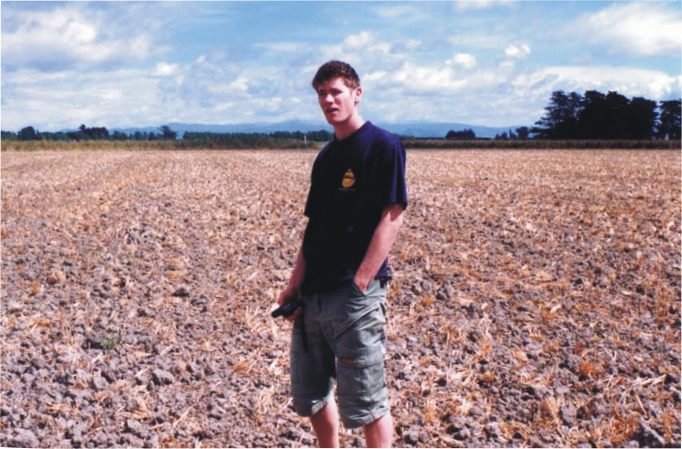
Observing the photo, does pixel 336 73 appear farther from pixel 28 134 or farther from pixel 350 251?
pixel 28 134

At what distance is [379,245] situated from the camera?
3352 mm

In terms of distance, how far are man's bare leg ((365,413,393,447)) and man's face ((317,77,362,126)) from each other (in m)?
1.50

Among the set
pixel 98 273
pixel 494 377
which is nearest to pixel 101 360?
pixel 98 273

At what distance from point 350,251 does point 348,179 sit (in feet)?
1.14

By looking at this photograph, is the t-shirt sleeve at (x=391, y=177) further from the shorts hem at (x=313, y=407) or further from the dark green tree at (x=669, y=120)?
the dark green tree at (x=669, y=120)

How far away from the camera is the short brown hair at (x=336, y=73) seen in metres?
3.39

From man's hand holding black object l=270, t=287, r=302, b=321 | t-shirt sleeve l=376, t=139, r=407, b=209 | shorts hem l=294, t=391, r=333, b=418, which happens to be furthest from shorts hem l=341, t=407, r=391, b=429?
t-shirt sleeve l=376, t=139, r=407, b=209

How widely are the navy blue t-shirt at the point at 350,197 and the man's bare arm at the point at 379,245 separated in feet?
0.14

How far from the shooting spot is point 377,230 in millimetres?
3352

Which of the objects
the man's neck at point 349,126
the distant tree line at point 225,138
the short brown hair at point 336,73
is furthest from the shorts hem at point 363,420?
the distant tree line at point 225,138

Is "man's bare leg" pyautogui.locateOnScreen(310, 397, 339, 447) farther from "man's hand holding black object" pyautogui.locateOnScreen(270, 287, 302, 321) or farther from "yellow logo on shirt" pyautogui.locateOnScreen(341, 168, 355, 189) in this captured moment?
"yellow logo on shirt" pyautogui.locateOnScreen(341, 168, 355, 189)

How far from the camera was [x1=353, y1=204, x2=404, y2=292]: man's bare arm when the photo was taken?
11.0ft

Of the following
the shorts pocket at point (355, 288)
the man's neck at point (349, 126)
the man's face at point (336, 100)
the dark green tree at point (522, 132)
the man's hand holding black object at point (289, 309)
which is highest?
the dark green tree at point (522, 132)

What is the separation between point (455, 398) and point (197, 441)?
5.89ft
